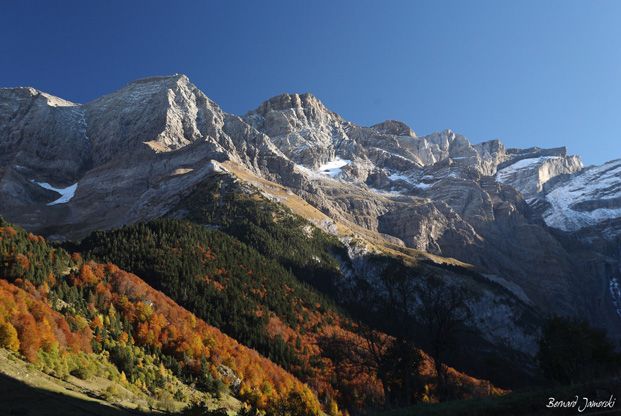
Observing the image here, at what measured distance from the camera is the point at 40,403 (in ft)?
80.4

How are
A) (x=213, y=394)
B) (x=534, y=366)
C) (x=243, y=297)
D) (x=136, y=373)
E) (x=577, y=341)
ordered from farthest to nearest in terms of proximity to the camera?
(x=534, y=366)
(x=243, y=297)
(x=577, y=341)
(x=213, y=394)
(x=136, y=373)

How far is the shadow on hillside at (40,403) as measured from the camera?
909 inches

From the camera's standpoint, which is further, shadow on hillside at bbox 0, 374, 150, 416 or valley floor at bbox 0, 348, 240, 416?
valley floor at bbox 0, 348, 240, 416

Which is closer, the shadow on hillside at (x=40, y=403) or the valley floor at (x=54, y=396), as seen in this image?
the shadow on hillside at (x=40, y=403)

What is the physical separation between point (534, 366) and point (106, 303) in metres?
123

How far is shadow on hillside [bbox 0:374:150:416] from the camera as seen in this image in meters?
23.1

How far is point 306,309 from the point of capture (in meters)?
117

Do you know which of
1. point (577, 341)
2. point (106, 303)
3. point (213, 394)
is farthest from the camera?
point (577, 341)

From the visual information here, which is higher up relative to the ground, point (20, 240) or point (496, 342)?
point (20, 240)

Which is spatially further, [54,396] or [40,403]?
[54,396]

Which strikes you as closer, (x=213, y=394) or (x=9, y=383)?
(x=9, y=383)

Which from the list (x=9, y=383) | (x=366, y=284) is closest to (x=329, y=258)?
(x=366, y=284)

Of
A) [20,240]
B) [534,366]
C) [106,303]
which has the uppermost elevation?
[20,240]

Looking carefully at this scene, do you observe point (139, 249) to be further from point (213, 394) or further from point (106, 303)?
point (213, 394)
